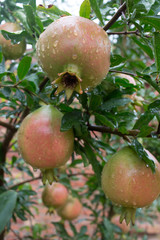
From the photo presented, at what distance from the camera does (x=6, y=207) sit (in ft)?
2.44

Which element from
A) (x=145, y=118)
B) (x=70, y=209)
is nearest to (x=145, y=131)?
(x=145, y=118)

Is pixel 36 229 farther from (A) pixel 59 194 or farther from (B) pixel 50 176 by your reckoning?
(B) pixel 50 176

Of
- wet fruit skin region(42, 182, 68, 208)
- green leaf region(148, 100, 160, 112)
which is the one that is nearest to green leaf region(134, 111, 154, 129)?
green leaf region(148, 100, 160, 112)

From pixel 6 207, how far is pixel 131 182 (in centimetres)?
42

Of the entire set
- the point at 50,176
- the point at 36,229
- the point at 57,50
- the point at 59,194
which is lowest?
the point at 36,229

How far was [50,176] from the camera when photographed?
0.61 m

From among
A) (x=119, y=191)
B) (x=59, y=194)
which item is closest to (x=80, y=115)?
(x=119, y=191)

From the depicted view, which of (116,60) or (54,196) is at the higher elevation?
Result: (116,60)

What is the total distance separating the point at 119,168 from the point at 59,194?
2.71 ft

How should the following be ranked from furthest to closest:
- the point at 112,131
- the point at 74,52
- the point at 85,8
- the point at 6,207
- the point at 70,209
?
the point at 70,209 < the point at 6,207 < the point at 112,131 < the point at 85,8 < the point at 74,52

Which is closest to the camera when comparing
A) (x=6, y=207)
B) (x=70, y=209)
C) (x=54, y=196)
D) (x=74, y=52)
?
(x=74, y=52)

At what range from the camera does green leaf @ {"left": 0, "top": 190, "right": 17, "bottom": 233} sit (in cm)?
68

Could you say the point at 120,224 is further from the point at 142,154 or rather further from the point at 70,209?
the point at 142,154

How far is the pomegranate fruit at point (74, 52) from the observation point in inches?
16.1
